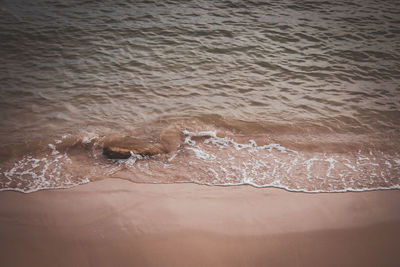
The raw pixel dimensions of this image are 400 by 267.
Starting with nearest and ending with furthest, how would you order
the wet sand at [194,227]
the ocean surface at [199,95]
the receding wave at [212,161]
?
the wet sand at [194,227] < the receding wave at [212,161] < the ocean surface at [199,95]

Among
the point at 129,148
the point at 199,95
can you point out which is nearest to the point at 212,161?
the point at 129,148

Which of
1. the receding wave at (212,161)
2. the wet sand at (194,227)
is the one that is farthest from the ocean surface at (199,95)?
the wet sand at (194,227)

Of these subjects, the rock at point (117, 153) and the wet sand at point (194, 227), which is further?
the rock at point (117, 153)

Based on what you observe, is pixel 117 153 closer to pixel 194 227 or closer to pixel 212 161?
pixel 212 161

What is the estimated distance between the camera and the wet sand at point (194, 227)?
222cm

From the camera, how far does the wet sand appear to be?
2.22 m

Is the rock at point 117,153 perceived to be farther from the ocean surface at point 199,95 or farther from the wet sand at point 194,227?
the wet sand at point 194,227

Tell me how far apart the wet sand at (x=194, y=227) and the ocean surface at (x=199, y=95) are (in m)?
0.22

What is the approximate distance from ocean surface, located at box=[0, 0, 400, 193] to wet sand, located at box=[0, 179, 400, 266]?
0.22 metres

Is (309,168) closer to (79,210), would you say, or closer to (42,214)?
(79,210)

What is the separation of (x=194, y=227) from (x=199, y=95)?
9.54 ft

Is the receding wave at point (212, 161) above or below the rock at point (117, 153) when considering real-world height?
below

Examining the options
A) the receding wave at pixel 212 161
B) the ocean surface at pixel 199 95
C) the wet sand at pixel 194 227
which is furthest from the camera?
the ocean surface at pixel 199 95

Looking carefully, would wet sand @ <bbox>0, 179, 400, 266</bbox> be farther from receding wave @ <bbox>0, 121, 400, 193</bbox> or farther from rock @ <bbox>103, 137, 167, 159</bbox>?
rock @ <bbox>103, 137, 167, 159</bbox>
